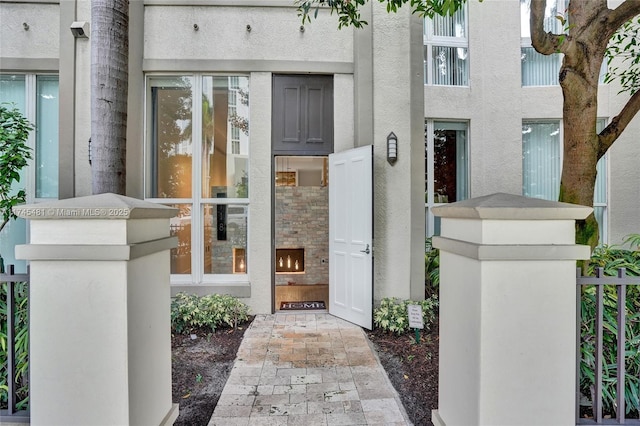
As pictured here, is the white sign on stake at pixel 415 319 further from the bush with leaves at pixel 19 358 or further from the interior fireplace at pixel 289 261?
the interior fireplace at pixel 289 261

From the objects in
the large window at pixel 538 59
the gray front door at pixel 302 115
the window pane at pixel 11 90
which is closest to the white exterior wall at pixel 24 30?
the window pane at pixel 11 90

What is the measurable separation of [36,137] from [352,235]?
5133 millimetres

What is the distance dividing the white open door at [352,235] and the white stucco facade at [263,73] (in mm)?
353

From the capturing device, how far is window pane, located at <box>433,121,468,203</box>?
5.96 metres

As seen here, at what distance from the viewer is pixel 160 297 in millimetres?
1913

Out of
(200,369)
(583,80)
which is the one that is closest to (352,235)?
(200,369)

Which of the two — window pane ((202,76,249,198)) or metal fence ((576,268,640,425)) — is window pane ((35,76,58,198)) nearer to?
window pane ((202,76,249,198))

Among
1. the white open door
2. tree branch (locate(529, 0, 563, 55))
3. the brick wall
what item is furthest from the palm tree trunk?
the brick wall

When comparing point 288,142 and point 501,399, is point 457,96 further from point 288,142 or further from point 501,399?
point 501,399

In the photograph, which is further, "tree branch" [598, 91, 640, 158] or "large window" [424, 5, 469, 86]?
"large window" [424, 5, 469, 86]

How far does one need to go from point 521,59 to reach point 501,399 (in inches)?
247

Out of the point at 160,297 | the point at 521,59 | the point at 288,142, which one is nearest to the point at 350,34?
the point at 288,142

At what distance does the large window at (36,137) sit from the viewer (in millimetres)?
4965

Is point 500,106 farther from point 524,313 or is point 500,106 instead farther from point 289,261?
point 289,261
